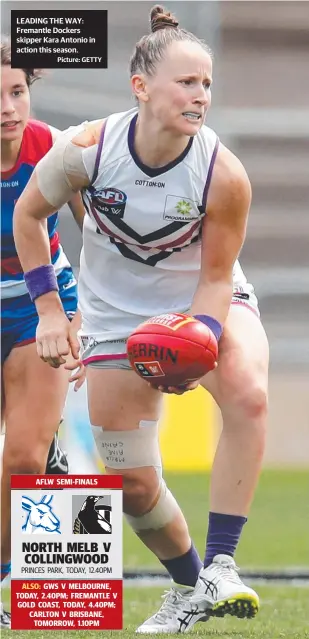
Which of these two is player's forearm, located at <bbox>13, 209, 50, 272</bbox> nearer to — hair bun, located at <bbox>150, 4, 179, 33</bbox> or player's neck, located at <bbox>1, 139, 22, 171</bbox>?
player's neck, located at <bbox>1, 139, 22, 171</bbox>

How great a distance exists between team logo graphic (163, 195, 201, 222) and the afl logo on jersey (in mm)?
123

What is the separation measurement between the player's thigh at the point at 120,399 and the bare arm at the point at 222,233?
305 mm

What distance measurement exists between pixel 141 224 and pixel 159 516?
880mm

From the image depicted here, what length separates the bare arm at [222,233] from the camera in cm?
324

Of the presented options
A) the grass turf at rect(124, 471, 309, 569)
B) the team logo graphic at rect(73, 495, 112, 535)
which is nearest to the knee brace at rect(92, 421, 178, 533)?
the team logo graphic at rect(73, 495, 112, 535)

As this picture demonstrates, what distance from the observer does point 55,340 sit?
342 cm

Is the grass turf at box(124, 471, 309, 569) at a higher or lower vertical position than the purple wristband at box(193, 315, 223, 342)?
lower

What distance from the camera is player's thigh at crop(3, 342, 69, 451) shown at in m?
3.88

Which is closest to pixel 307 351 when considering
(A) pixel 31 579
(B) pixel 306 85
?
(B) pixel 306 85

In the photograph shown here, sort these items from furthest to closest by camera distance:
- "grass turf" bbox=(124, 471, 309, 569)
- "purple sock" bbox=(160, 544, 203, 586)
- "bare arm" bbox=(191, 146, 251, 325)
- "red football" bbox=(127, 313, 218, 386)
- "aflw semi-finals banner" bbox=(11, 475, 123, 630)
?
"grass turf" bbox=(124, 471, 309, 569) < "purple sock" bbox=(160, 544, 203, 586) < "aflw semi-finals banner" bbox=(11, 475, 123, 630) < "bare arm" bbox=(191, 146, 251, 325) < "red football" bbox=(127, 313, 218, 386)

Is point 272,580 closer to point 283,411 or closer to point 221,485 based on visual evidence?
point 283,411

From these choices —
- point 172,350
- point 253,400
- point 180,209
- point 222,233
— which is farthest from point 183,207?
point 253,400

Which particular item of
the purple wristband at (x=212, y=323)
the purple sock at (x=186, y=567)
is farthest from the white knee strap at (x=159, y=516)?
the purple wristband at (x=212, y=323)

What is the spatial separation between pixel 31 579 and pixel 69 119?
1.95 metres
